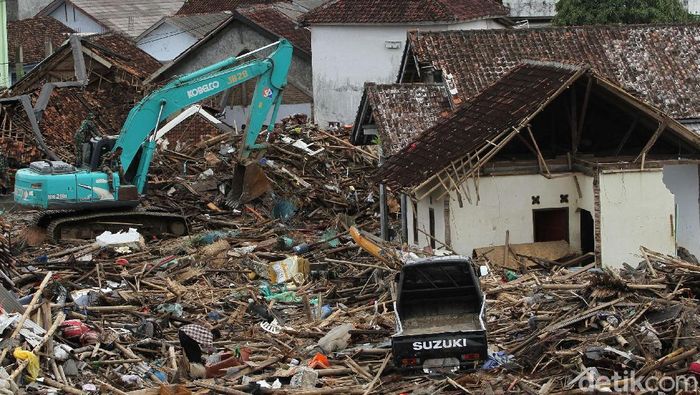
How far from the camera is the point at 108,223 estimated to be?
2692 cm

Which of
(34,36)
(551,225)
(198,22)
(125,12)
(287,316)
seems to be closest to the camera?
(287,316)

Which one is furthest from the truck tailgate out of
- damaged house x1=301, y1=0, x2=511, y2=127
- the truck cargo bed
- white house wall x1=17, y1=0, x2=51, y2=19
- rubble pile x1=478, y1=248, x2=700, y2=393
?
white house wall x1=17, y1=0, x2=51, y2=19

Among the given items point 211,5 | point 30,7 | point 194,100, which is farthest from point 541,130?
point 30,7

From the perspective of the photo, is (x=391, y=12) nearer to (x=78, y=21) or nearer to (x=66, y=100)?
(x=66, y=100)

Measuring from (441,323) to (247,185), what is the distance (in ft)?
41.1

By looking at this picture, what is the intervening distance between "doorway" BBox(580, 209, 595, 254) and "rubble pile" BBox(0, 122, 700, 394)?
44.1 inches

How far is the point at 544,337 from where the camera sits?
51.4 ft

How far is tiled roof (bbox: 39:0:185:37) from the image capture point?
2378 inches

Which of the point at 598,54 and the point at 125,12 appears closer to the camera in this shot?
the point at 598,54

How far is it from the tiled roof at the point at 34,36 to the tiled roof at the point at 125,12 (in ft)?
11.4

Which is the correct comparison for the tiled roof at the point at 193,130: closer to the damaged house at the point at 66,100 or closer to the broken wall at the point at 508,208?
the damaged house at the point at 66,100

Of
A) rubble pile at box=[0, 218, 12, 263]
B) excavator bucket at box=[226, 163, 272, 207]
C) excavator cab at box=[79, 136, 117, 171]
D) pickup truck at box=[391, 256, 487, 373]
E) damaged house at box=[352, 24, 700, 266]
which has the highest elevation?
damaged house at box=[352, 24, 700, 266]

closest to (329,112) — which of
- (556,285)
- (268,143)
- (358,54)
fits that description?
(358,54)

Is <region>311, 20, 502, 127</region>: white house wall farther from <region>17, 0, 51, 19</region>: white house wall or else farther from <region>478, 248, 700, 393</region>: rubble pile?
<region>17, 0, 51, 19</region>: white house wall
